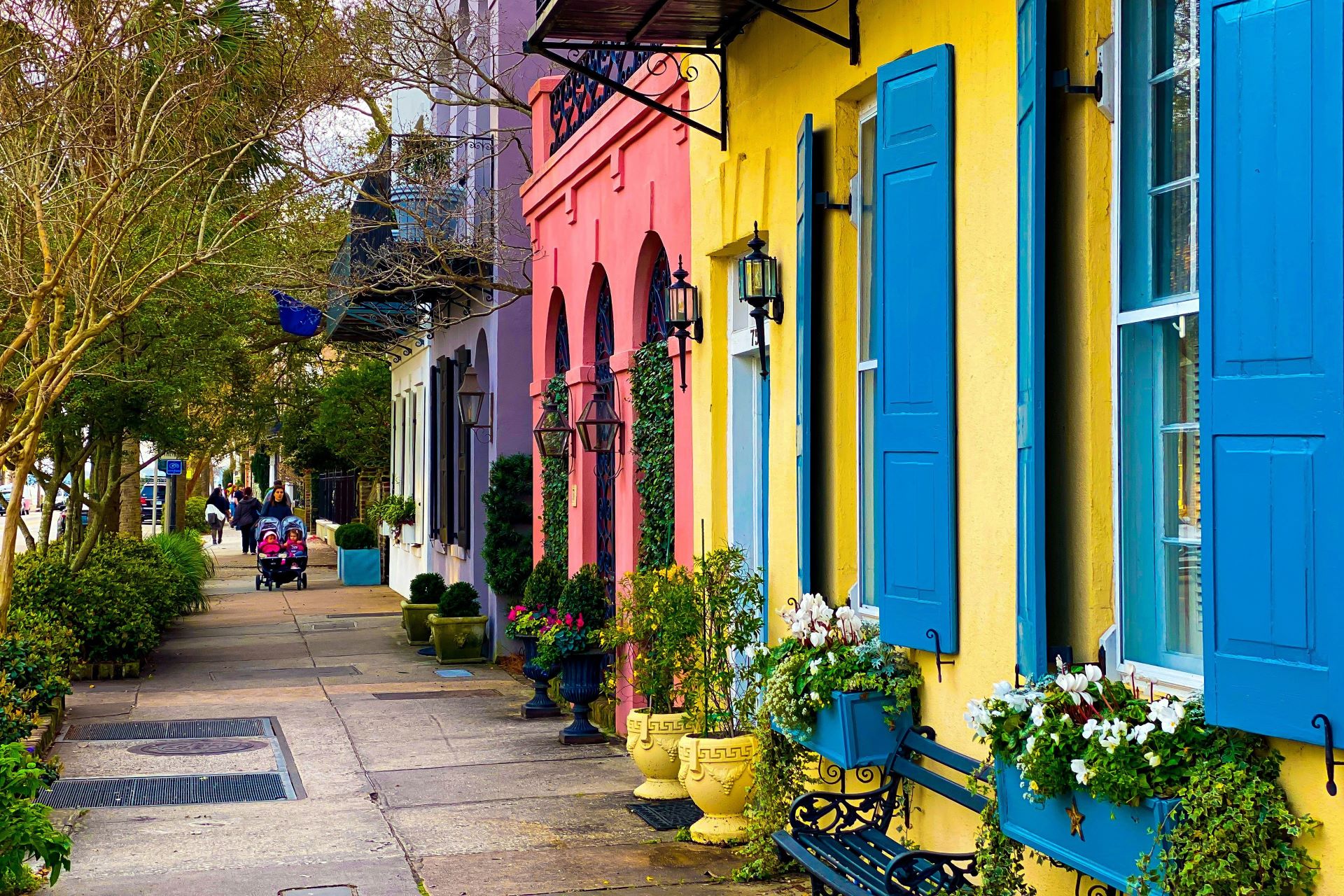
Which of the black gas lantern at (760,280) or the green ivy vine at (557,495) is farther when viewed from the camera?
the green ivy vine at (557,495)

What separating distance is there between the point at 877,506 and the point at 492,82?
983cm

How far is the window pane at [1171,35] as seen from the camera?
14.5 ft

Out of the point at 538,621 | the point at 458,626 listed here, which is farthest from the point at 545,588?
the point at 458,626

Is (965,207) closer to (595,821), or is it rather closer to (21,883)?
(595,821)

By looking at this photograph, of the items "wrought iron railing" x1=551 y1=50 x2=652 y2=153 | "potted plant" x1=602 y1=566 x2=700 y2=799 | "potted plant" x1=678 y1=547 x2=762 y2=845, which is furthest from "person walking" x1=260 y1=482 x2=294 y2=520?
"potted plant" x1=678 y1=547 x2=762 y2=845

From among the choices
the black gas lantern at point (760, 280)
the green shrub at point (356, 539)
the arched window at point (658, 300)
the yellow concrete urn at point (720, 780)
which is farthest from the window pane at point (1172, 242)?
the green shrub at point (356, 539)

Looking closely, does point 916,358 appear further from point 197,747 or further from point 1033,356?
point 197,747

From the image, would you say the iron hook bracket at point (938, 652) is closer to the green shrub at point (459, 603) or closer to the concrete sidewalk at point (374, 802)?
the concrete sidewalk at point (374, 802)

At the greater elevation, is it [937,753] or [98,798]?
[937,753]

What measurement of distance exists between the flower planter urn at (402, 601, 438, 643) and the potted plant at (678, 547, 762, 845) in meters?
9.55

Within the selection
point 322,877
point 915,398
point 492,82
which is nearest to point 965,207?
point 915,398

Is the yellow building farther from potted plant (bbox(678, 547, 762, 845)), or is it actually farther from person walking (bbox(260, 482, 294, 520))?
person walking (bbox(260, 482, 294, 520))

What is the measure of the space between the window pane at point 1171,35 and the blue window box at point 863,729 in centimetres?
272

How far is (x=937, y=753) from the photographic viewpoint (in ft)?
18.7
